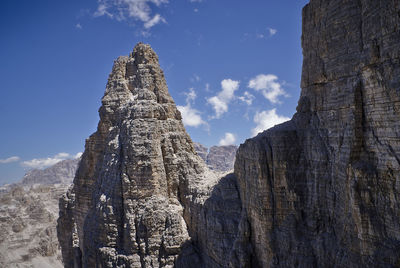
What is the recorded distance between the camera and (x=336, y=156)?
12.7 metres

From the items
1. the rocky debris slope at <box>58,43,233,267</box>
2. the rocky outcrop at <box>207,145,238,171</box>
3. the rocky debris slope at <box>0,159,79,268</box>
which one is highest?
the rocky outcrop at <box>207,145,238,171</box>

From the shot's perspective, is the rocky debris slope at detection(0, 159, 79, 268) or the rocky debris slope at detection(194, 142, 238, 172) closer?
the rocky debris slope at detection(0, 159, 79, 268)

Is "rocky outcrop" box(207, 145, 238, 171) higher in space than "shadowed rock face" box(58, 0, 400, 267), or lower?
higher

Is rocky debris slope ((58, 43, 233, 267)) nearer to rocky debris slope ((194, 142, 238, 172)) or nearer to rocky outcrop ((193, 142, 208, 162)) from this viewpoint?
rocky debris slope ((194, 142, 238, 172))

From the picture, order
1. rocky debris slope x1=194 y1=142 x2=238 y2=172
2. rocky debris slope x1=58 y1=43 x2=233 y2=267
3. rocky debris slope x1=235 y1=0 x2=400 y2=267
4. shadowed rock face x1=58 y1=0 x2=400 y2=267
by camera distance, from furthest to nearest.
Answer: rocky debris slope x1=194 y1=142 x2=238 y2=172
rocky debris slope x1=58 y1=43 x2=233 y2=267
shadowed rock face x1=58 y1=0 x2=400 y2=267
rocky debris slope x1=235 y1=0 x2=400 y2=267

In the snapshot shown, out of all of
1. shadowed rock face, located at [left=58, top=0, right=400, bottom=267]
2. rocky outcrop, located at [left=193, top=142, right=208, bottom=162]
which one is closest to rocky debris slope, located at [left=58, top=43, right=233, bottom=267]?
shadowed rock face, located at [left=58, top=0, right=400, bottom=267]

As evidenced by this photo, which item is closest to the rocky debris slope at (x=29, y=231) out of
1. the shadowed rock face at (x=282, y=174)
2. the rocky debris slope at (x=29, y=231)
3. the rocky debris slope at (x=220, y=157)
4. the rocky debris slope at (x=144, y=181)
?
the rocky debris slope at (x=29, y=231)

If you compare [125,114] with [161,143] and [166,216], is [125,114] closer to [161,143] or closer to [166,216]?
[161,143]

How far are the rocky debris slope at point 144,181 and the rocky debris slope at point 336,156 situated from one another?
6.69 meters

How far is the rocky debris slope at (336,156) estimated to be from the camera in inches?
402

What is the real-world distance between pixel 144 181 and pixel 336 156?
53.6 ft

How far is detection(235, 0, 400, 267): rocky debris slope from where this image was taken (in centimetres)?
1020

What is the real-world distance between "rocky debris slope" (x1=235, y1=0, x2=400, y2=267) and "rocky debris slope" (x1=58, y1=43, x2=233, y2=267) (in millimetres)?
6692

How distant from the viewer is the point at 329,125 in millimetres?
13391
